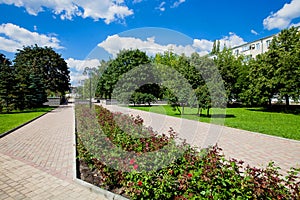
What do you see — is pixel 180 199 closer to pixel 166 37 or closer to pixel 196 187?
pixel 196 187

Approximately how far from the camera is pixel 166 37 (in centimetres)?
678

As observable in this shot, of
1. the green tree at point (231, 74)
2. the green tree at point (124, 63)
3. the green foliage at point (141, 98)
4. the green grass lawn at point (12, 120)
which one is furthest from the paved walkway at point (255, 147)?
the green tree at point (124, 63)

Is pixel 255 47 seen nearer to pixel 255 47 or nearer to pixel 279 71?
pixel 255 47

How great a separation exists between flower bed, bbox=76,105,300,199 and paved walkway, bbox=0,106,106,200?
409mm

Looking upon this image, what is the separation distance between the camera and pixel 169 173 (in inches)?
102

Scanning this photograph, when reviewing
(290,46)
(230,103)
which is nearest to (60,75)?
(230,103)

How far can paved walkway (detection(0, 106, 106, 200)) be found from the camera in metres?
3.17

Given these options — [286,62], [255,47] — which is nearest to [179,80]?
[286,62]

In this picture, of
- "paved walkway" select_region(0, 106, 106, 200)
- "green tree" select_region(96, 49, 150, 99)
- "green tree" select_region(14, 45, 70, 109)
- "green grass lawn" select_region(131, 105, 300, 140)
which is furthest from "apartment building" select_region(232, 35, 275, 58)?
Answer: "paved walkway" select_region(0, 106, 106, 200)

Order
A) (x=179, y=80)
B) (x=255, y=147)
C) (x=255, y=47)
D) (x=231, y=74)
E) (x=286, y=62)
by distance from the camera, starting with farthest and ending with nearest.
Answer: (x=255, y=47) → (x=231, y=74) → (x=179, y=80) → (x=286, y=62) → (x=255, y=147)

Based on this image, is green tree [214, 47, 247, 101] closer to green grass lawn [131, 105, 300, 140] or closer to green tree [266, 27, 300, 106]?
green tree [266, 27, 300, 106]

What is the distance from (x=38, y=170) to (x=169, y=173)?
324 centimetres

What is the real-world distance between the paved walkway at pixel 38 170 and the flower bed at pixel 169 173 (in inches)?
16.1

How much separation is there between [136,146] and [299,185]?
2338 millimetres
